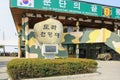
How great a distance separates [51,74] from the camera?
12.9 metres

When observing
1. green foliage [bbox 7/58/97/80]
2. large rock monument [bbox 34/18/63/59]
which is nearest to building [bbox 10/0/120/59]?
large rock monument [bbox 34/18/63/59]

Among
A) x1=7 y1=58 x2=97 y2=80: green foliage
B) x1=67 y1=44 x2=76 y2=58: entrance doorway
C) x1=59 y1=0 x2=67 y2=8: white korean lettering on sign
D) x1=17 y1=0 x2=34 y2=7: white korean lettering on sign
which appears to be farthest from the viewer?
x1=67 y1=44 x2=76 y2=58: entrance doorway

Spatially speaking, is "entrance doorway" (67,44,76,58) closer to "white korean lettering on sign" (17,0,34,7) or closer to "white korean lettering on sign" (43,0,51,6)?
"white korean lettering on sign" (43,0,51,6)

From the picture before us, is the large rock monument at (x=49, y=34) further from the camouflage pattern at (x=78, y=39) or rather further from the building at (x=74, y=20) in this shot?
the camouflage pattern at (x=78, y=39)

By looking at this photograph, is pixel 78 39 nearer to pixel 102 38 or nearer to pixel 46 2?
pixel 102 38

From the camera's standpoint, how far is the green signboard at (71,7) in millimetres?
33812

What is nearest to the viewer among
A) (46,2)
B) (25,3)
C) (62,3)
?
(25,3)

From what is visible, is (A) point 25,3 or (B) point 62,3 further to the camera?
(B) point 62,3

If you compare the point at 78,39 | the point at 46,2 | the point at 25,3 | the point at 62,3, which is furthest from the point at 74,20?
the point at 25,3

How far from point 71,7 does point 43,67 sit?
24.9 metres

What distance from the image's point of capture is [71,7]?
36.6 metres

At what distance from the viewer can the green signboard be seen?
3381cm

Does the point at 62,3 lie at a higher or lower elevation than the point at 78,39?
higher

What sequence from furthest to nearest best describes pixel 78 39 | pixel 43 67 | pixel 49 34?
1. pixel 78 39
2. pixel 49 34
3. pixel 43 67
